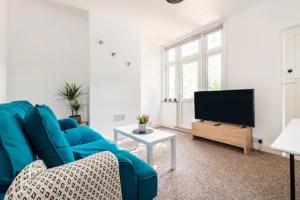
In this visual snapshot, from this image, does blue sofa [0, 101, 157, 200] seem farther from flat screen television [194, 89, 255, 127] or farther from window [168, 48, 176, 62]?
window [168, 48, 176, 62]

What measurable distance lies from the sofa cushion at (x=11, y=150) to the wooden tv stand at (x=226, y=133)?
3.00 metres

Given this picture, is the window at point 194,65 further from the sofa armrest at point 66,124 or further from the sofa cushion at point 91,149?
the sofa armrest at point 66,124

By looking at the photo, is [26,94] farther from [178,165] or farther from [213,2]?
[213,2]

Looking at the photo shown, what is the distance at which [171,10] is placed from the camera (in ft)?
10.3

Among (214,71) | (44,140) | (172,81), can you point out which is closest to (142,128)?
(44,140)

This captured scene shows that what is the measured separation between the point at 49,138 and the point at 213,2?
3.32 meters

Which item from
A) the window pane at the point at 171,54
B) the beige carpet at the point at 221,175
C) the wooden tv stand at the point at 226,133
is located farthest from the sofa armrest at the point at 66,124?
the window pane at the point at 171,54

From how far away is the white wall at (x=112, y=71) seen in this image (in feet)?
11.0

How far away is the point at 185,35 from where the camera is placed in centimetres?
441

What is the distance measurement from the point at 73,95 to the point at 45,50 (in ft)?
3.39

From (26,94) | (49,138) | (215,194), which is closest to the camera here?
(49,138)

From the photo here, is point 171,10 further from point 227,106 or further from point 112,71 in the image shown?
point 227,106

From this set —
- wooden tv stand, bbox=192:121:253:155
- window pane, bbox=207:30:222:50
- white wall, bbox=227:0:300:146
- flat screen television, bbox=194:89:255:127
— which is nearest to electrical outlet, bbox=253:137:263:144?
white wall, bbox=227:0:300:146

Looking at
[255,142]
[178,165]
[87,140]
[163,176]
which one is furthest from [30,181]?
[255,142]
